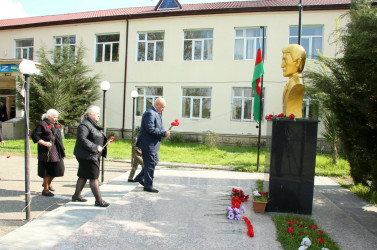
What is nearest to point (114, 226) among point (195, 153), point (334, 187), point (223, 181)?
point (223, 181)

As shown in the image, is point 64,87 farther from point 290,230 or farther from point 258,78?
point 290,230

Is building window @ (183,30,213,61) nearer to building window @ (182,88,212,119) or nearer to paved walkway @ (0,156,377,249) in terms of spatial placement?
building window @ (182,88,212,119)

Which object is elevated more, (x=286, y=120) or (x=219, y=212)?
(x=286, y=120)

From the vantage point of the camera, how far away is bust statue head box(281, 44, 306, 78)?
452 centimetres

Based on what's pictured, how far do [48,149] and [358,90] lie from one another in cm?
532

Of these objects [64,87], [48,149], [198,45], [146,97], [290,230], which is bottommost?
[290,230]

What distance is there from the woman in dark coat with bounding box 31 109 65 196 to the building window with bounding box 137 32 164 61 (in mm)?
11072

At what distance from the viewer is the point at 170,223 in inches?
144

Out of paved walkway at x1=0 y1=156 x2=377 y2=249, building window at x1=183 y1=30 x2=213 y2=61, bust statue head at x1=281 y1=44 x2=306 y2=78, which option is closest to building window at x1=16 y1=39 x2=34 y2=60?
building window at x1=183 y1=30 x2=213 y2=61

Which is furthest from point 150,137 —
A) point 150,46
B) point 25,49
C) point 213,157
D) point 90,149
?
point 25,49

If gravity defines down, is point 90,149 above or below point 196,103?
below

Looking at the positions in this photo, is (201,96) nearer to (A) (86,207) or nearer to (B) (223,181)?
(B) (223,181)

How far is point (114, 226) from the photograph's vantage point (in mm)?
3484

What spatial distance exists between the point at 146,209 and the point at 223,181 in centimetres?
277
